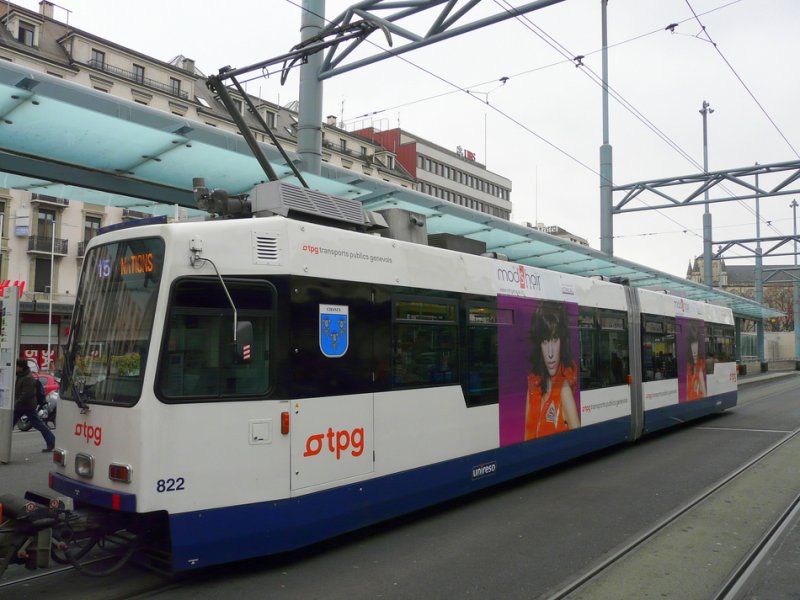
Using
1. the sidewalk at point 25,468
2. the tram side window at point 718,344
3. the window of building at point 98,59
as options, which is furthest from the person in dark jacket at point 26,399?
the window of building at point 98,59

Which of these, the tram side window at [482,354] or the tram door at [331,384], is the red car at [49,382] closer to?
the tram side window at [482,354]

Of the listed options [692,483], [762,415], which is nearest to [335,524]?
[692,483]

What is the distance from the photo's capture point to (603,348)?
422 inches

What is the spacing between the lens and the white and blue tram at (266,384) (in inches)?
197

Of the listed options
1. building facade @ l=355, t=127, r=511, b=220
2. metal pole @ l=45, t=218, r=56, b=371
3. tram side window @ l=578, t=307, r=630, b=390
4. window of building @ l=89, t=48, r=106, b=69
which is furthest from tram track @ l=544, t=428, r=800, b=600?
building facade @ l=355, t=127, r=511, b=220

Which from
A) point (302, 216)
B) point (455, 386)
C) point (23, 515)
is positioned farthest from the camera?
point (455, 386)

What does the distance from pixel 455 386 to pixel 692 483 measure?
164 inches

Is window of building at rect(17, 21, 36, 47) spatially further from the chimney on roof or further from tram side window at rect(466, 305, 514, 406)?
tram side window at rect(466, 305, 514, 406)

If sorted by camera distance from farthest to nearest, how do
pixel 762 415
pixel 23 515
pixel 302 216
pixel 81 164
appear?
pixel 762 415
pixel 81 164
pixel 302 216
pixel 23 515

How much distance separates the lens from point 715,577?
5.43 m

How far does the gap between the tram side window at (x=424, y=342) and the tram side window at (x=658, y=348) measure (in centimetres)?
627

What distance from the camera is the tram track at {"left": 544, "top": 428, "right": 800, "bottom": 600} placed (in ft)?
16.7

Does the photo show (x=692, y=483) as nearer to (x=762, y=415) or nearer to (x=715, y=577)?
(x=715, y=577)

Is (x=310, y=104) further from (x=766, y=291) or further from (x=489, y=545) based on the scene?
(x=766, y=291)
